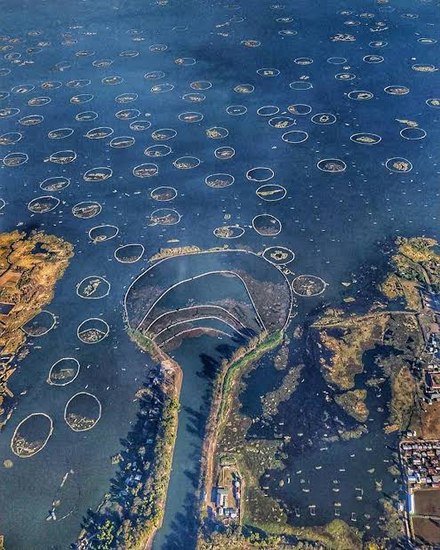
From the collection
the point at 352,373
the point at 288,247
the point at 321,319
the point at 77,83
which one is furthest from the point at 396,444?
the point at 77,83

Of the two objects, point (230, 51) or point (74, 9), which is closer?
point (230, 51)

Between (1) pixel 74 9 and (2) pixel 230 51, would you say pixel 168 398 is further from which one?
(1) pixel 74 9

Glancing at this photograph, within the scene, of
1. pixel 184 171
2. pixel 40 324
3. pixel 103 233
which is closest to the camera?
pixel 40 324

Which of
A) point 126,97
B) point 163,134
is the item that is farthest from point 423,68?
point 126,97

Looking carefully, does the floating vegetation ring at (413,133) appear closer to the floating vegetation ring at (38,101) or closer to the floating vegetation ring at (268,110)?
the floating vegetation ring at (268,110)

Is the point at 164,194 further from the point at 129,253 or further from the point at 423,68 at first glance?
the point at 423,68

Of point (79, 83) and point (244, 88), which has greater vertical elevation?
point (79, 83)
